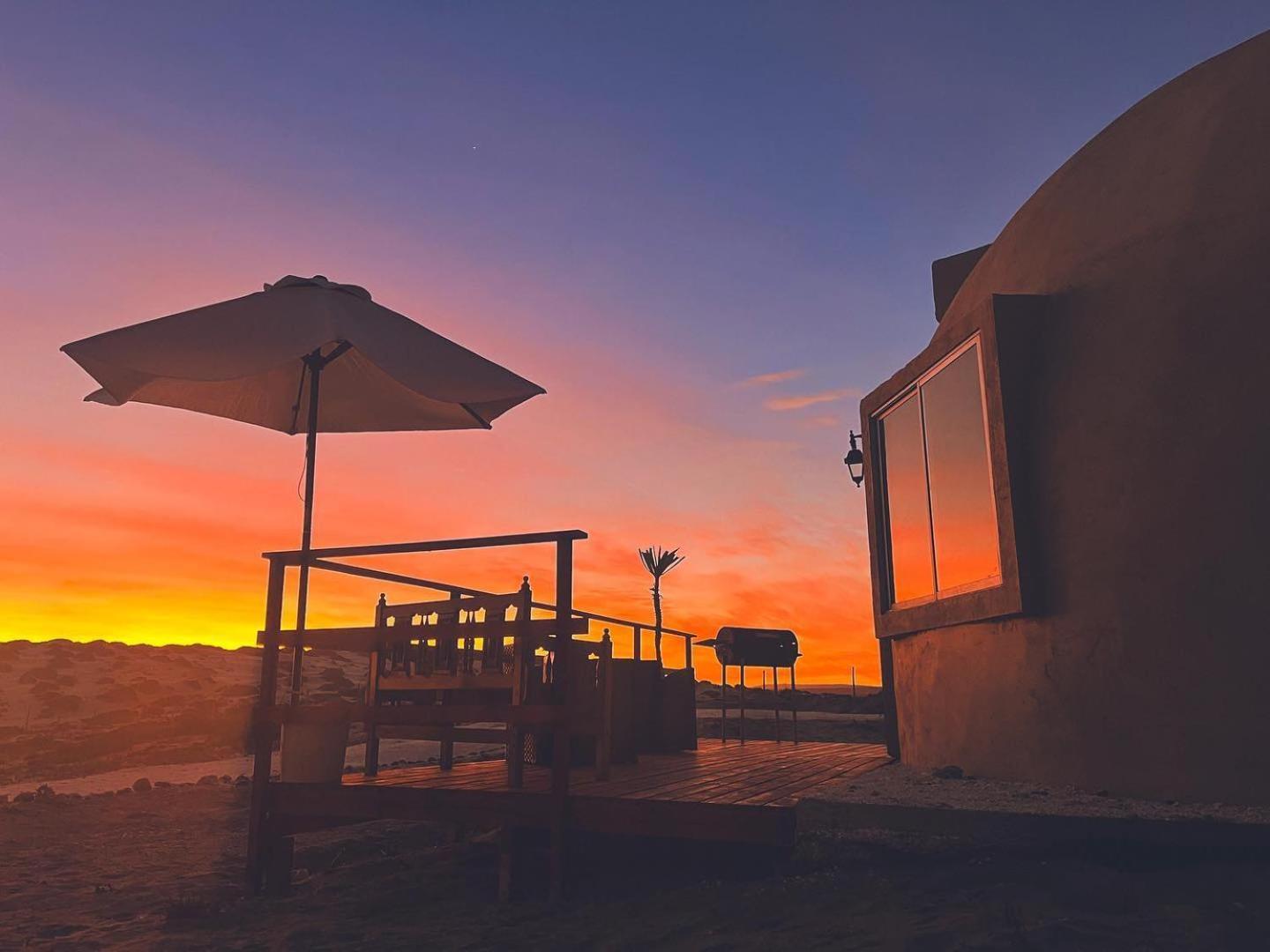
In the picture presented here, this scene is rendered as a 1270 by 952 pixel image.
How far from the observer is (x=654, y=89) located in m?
10.0

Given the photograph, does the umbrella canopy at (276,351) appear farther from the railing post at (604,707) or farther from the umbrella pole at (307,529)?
the railing post at (604,707)

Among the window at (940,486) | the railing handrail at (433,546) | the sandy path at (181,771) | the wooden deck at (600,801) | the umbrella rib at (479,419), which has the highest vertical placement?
the umbrella rib at (479,419)

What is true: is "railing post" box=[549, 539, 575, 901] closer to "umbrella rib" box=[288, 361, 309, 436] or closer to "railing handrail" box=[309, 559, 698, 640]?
"railing handrail" box=[309, 559, 698, 640]

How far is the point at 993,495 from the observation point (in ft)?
18.3

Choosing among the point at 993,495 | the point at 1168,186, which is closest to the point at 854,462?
the point at 993,495

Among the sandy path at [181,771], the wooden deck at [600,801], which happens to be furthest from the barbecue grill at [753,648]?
the wooden deck at [600,801]

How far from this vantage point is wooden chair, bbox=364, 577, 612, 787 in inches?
203

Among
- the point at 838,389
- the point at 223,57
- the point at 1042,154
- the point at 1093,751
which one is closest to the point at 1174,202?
the point at 1093,751

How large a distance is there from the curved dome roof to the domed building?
1 centimetres

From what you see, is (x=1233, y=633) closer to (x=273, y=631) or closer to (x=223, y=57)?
(x=273, y=631)

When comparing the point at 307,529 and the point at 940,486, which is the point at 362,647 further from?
the point at 940,486

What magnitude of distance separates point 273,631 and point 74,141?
7.61 m

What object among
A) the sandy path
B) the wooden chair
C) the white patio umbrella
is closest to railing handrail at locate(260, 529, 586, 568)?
the white patio umbrella

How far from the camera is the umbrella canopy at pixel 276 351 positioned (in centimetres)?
480
